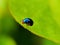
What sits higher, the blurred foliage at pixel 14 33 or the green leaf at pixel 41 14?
the green leaf at pixel 41 14

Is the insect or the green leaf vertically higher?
the green leaf

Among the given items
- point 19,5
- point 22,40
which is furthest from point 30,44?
point 19,5

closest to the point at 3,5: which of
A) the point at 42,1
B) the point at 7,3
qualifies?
the point at 7,3

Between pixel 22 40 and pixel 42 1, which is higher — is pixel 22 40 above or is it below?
below

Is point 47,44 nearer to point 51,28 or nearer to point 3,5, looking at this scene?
point 51,28

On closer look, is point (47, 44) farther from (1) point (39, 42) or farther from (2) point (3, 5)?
(2) point (3, 5)

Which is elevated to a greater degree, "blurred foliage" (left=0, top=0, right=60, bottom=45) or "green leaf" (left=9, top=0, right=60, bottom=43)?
"green leaf" (left=9, top=0, right=60, bottom=43)
